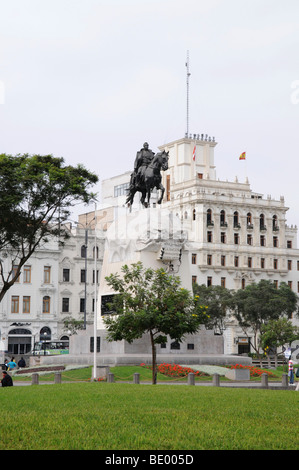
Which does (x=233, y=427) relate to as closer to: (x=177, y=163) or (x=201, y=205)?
(x=201, y=205)

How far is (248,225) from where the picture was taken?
4021 inches

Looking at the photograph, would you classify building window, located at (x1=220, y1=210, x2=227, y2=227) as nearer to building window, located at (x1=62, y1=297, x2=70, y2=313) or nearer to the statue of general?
building window, located at (x1=62, y1=297, x2=70, y2=313)

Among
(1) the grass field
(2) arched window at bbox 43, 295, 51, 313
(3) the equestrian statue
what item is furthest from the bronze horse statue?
(2) arched window at bbox 43, 295, 51, 313

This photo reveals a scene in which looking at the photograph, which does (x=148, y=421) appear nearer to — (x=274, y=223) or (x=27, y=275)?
(x=27, y=275)

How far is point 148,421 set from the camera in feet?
55.5

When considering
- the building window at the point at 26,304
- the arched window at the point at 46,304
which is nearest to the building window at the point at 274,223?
the arched window at the point at 46,304

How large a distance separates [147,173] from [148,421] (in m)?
29.4

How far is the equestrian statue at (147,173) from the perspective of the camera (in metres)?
45.2

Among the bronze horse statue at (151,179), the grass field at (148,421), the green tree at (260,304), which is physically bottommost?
the grass field at (148,421)

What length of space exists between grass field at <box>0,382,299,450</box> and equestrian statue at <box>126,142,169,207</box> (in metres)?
22.6

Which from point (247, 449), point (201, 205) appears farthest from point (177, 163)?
point (247, 449)

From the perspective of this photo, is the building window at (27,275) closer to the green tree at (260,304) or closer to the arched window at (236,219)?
the green tree at (260,304)

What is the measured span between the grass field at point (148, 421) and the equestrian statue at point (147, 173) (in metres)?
22.6

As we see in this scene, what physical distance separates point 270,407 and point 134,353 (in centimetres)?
2450
